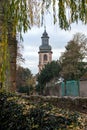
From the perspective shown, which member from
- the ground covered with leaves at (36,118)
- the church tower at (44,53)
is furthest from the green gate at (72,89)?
the church tower at (44,53)

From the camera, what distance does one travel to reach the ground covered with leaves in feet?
12.8

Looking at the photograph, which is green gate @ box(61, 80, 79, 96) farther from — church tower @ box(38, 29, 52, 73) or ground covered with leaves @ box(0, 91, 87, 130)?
church tower @ box(38, 29, 52, 73)

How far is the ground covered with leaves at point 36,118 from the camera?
12.8 ft

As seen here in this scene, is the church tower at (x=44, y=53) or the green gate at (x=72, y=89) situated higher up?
the church tower at (x=44, y=53)

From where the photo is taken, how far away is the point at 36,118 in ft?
14.2

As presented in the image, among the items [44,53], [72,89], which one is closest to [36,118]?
[72,89]

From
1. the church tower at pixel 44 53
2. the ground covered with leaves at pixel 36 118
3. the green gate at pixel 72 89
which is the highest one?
the church tower at pixel 44 53

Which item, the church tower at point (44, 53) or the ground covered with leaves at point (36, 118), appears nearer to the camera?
the ground covered with leaves at point (36, 118)

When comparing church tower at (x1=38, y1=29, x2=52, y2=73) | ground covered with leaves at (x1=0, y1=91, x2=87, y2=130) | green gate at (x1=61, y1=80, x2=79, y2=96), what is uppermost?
church tower at (x1=38, y1=29, x2=52, y2=73)

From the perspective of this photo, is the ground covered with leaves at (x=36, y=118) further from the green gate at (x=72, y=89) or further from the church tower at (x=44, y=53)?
the church tower at (x=44, y=53)

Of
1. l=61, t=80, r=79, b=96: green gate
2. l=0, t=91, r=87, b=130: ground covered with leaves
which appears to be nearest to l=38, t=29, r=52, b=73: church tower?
l=61, t=80, r=79, b=96: green gate

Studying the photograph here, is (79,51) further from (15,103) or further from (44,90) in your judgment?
(15,103)

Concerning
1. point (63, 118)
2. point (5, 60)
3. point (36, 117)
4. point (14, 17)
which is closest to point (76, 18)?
point (14, 17)

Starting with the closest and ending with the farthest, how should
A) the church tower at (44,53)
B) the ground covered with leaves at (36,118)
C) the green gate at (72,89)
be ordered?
the ground covered with leaves at (36,118), the green gate at (72,89), the church tower at (44,53)
